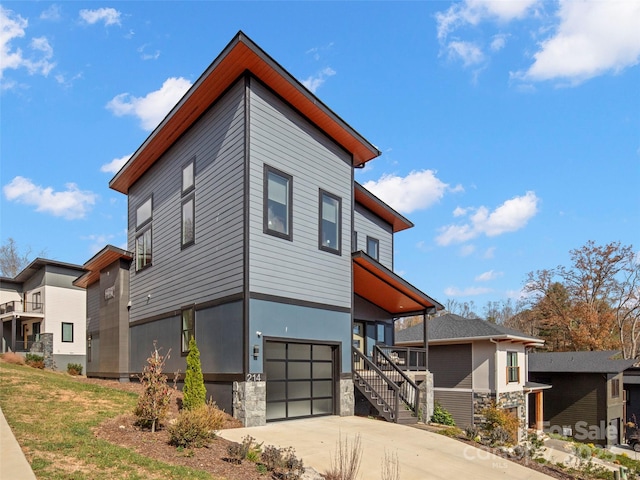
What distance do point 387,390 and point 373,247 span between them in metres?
7.60

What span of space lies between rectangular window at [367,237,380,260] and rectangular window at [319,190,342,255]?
5.70 m

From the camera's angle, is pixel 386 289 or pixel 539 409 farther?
pixel 539 409

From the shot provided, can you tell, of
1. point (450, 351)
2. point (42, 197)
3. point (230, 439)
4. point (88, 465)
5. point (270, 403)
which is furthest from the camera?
point (42, 197)

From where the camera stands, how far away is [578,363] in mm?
28969

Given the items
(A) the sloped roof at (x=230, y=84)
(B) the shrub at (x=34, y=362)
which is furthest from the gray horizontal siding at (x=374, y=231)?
(B) the shrub at (x=34, y=362)

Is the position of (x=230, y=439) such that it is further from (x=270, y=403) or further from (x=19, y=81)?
(x=19, y=81)

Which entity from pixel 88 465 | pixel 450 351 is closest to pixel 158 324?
pixel 88 465

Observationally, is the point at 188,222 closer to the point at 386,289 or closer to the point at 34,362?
the point at 386,289

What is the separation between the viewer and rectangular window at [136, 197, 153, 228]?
18.1 meters

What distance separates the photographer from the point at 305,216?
14086mm

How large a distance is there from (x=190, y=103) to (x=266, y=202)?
3889 millimetres

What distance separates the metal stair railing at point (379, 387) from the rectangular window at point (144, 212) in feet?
28.7

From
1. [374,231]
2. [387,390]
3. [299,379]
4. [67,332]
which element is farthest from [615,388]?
[67,332]

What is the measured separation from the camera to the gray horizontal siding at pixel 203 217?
505 inches
